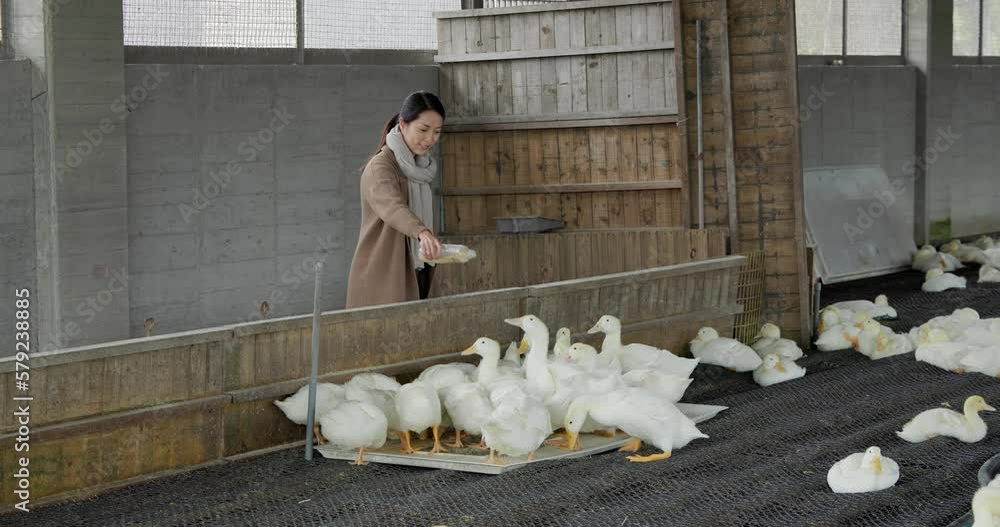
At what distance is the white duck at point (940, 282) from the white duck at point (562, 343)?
21.4ft

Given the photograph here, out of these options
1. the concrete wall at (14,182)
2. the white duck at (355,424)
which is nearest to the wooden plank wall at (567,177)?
the concrete wall at (14,182)

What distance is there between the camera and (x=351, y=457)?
5840mm

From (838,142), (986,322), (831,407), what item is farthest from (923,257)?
(831,407)

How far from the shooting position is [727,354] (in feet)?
26.0

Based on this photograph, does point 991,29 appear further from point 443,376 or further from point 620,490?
point 620,490

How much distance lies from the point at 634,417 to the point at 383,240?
1.58 m

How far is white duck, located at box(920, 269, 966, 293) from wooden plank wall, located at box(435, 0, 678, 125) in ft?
11.9

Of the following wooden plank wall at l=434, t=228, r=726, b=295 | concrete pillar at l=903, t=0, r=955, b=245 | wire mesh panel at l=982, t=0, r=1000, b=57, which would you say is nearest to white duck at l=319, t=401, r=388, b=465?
wooden plank wall at l=434, t=228, r=726, b=295

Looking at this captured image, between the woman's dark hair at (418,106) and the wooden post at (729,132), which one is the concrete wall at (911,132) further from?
the woman's dark hair at (418,106)

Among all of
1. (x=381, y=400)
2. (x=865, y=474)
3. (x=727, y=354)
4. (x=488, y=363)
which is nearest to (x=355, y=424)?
(x=381, y=400)

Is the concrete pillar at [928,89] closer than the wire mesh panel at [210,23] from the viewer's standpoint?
No

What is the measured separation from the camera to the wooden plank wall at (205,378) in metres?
5.30

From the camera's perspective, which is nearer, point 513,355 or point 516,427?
point 516,427

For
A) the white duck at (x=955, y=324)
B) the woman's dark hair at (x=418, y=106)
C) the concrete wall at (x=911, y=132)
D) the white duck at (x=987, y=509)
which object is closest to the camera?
the white duck at (x=987, y=509)
